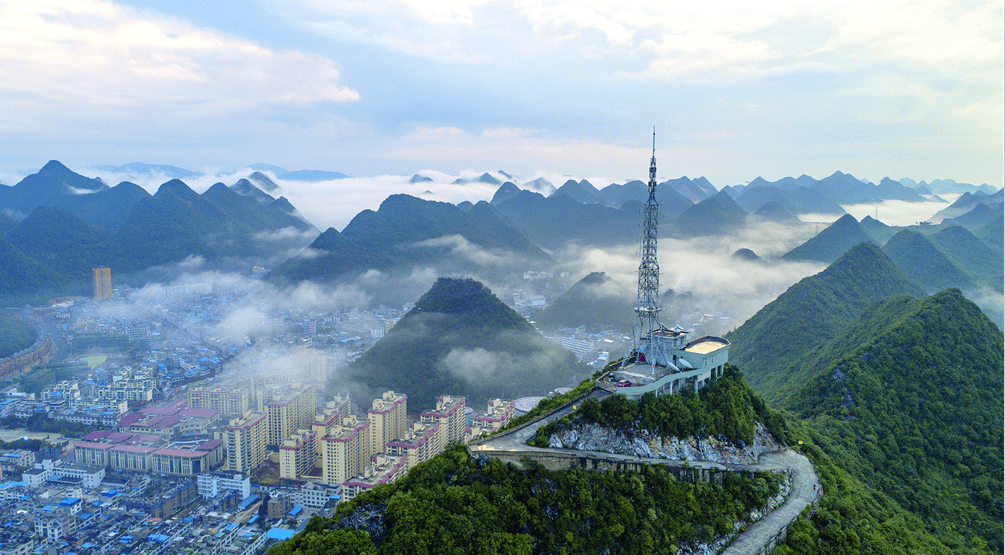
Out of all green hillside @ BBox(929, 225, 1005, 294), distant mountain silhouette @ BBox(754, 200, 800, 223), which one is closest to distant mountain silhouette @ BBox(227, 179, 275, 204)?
distant mountain silhouette @ BBox(754, 200, 800, 223)

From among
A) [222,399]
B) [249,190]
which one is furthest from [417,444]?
[249,190]

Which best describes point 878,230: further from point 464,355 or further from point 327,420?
point 327,420

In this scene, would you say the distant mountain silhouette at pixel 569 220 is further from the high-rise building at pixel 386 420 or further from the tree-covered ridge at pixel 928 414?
the tree-covered ridge at pixel 928 414

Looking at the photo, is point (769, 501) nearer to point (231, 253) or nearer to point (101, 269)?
point (101, 269)

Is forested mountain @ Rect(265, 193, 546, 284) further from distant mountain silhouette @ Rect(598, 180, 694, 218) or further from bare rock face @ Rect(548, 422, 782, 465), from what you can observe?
bare rock face @ Rect(548, 422, 782, 465)

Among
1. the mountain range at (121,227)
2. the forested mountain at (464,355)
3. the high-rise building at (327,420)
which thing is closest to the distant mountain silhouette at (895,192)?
the forested mountain at (464,355)

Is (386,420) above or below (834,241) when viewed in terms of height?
below
